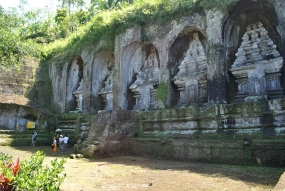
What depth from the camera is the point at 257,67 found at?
8.87 metres

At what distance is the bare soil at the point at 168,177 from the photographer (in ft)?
15.3

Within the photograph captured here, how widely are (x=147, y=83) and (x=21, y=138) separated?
702cm

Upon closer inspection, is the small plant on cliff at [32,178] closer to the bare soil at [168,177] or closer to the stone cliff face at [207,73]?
the bare soil at [168,177]

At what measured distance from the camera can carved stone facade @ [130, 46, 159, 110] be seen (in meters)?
12.1

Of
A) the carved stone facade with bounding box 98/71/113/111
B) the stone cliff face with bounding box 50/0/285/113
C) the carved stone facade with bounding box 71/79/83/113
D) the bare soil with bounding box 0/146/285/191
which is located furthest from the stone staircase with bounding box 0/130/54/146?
the bare soil with bounding box 0/146/285/191

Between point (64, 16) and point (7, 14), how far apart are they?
21560mm

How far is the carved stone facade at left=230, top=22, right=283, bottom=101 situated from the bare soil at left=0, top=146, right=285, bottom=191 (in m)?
3.36

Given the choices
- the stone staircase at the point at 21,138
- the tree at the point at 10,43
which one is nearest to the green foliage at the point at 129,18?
the tree at the point at 10,43

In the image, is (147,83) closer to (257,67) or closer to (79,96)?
(257,67)

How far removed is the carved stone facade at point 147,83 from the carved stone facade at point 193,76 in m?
1.39

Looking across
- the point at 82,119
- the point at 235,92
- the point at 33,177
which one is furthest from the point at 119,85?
the point at 33,177

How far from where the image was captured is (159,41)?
448 inches

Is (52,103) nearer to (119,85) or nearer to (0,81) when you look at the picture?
(0,81)

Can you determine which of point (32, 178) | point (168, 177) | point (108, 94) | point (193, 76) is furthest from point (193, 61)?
point (32, 178)
